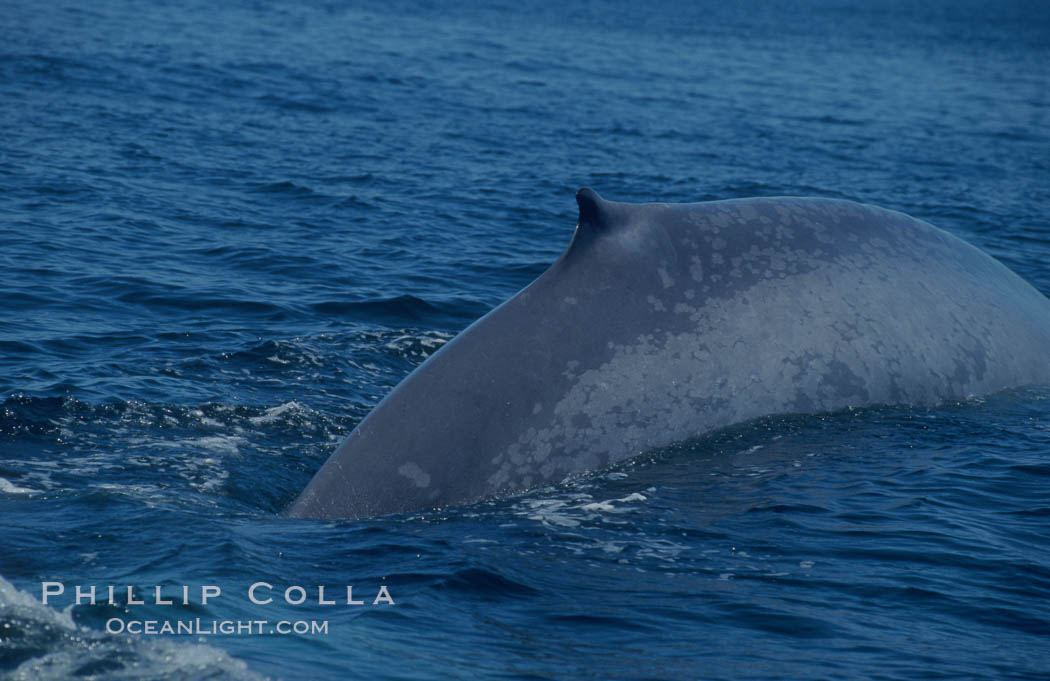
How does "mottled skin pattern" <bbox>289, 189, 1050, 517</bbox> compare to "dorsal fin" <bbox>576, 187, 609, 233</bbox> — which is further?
"dorsal fin" <bbox>576, 187, 609, 233</bbox>

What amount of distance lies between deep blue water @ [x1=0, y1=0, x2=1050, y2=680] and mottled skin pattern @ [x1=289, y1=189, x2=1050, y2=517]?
261 mm

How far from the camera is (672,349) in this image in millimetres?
8102

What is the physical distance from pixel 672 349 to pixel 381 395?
3.84m

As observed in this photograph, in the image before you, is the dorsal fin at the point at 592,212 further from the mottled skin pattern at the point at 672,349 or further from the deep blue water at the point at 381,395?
the deep blue water at the point at 381,395

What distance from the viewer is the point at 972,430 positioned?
967cm

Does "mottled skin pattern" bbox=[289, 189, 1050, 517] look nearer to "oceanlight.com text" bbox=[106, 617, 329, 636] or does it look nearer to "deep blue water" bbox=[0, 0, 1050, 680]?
"deep blue water" bbox=[0, 0, 1050, 680]

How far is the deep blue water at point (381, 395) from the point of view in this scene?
22.0 ft

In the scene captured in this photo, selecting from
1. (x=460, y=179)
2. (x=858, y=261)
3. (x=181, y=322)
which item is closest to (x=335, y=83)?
(x=460, y=179)

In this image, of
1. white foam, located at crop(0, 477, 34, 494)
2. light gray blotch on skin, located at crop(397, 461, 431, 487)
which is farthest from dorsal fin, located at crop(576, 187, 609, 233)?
white foam, located at crop(0, 477, 34, 494)

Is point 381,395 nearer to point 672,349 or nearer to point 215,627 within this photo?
point 672,349

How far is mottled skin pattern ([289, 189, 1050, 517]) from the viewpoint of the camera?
7.60 meters

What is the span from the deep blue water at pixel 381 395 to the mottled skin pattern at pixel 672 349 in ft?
0.86

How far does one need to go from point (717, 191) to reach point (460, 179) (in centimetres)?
451

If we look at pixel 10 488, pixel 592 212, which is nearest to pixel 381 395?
pixel 10 488
